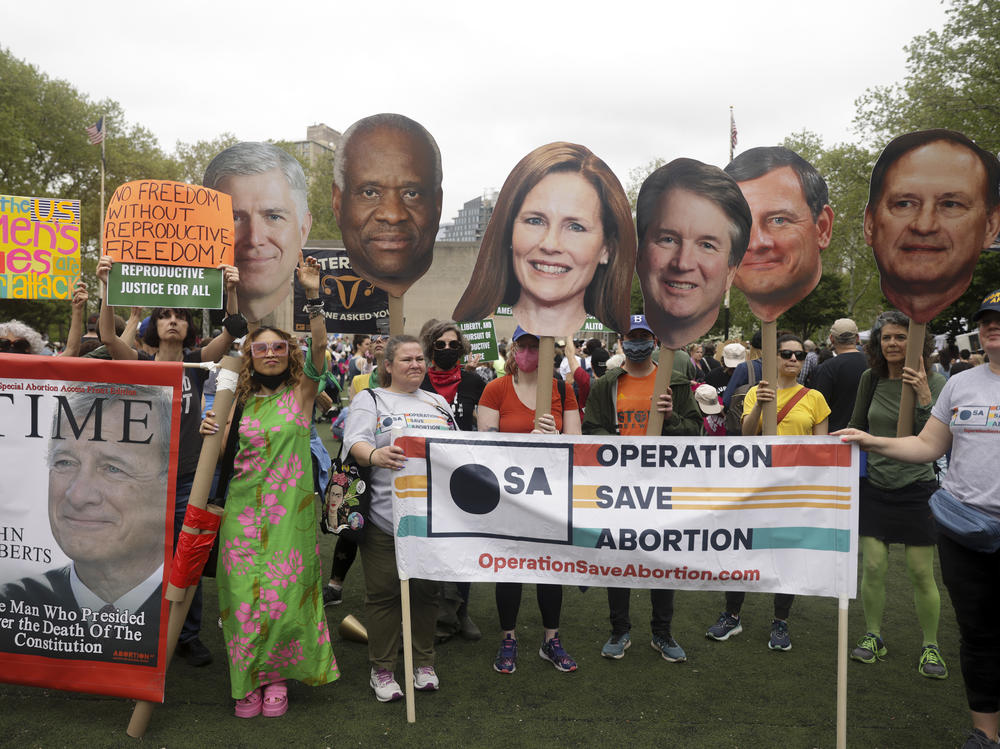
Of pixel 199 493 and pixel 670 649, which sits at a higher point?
pixel 199 493

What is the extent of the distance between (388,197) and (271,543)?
2.28 meters

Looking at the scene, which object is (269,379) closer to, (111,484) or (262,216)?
(111,484)

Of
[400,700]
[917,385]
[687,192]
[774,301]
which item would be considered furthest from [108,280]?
[917,385]

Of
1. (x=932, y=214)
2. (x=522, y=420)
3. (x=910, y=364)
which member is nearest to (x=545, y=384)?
(x=522, y=420)

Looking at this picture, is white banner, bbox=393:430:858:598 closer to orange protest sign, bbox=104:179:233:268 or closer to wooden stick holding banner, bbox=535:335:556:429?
wooden stick holding banner, bbox=535:335:556:429

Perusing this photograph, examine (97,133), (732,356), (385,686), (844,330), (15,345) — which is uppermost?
(97,133)

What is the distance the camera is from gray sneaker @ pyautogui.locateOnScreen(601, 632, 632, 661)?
4.38 meters

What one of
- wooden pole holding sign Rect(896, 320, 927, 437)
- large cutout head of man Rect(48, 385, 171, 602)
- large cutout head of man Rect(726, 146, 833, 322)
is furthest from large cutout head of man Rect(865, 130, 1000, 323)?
large cutout head of man Rect(48, 385, 171, 602)

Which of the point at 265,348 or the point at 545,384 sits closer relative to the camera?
the point at 265,348

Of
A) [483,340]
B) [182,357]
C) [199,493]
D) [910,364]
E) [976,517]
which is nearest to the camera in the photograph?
[976,517]

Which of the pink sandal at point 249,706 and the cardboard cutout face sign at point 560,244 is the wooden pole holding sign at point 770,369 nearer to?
the cardboard cutout face sign at point 560,244

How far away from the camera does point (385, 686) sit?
377 cm

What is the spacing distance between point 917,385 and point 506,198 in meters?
2.61

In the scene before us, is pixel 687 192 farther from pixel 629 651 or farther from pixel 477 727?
pixel 477 727
